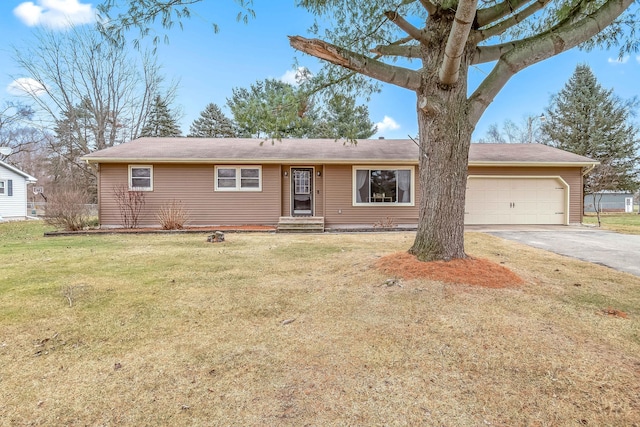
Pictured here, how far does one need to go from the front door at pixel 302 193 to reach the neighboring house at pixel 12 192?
17.3 m

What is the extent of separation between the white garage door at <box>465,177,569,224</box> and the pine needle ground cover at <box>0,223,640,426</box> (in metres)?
8.07

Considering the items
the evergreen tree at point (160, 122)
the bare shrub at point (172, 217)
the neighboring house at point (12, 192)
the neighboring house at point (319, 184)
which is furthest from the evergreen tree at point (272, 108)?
the evergreen tree at point (160, 122)

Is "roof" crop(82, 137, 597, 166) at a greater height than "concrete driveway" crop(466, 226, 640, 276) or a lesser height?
greater

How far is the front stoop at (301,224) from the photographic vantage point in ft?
34.9

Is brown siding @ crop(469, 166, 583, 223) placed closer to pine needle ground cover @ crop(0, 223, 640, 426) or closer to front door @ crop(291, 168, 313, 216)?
front door @ crop(291, 168, 313, 216)

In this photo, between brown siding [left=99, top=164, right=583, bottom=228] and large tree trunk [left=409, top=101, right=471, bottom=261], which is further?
brown siding [left=99, top=164, right=583, bottom=228]

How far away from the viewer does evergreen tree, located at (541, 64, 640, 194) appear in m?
21.1

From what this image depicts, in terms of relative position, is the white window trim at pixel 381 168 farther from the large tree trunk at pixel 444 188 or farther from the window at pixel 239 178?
the large tree trunk at pixel 444 188

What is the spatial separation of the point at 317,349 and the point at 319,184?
32.0 ft

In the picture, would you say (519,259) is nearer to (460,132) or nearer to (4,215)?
(460,132)

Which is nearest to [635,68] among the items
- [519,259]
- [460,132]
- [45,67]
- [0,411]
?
[519,259]

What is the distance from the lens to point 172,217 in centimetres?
1051

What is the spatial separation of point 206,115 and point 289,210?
21.4 meters

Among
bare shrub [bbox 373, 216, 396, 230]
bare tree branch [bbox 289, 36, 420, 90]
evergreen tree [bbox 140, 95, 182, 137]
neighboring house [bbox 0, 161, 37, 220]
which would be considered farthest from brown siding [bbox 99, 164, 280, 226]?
evergreen tree [bbox 140, 95, 182, 137]
